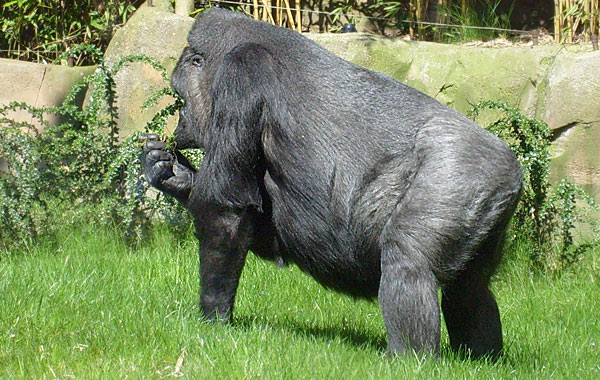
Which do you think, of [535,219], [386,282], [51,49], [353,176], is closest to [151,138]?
[353,176]

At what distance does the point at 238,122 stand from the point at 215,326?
0.98 m

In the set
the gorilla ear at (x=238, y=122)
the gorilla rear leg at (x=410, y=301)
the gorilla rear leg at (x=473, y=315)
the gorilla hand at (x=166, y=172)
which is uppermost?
the gorilla ear at (x=238, y=122)

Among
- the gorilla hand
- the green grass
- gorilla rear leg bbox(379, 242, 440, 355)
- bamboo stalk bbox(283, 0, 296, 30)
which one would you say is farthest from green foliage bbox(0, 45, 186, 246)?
gorilla rear leg bbox(379, 242, 440, 355)

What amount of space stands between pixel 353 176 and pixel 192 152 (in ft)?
9.15

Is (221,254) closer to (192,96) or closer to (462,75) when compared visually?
(192,96)

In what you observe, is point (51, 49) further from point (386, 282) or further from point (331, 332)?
point (386, 282)

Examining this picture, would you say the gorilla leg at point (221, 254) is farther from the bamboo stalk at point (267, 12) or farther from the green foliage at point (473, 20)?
the green foliage at point (473, 20)

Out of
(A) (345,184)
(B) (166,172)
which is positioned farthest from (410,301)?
(B) (166,172)

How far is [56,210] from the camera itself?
6.34m

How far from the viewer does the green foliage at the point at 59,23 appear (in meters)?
8.09

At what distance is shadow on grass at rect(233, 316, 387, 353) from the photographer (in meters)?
4.12

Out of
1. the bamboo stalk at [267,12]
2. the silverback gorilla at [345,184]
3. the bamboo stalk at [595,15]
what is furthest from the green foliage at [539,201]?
the bamboo stalk at [267,12]

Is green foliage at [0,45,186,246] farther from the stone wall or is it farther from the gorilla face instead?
the gorilla face

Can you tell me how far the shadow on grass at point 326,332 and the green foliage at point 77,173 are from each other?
6.79ft
